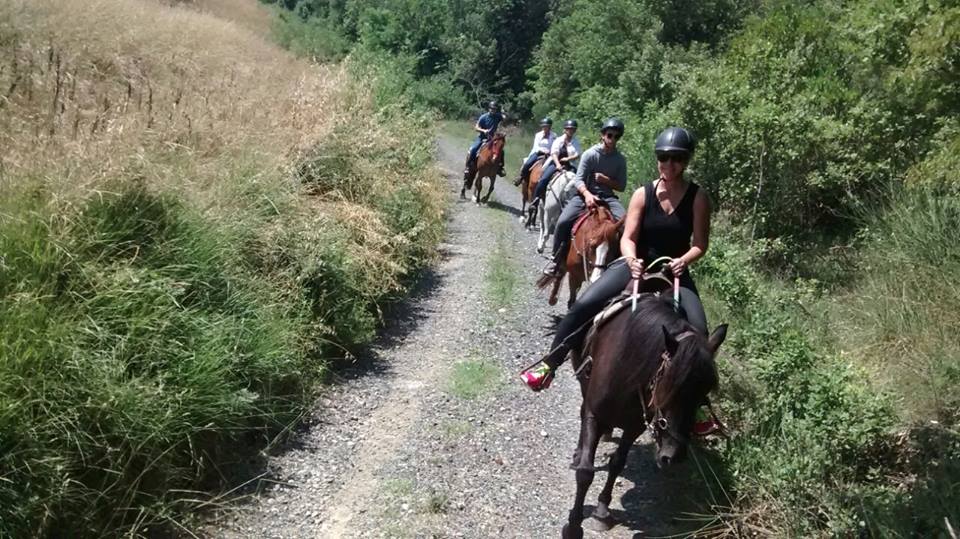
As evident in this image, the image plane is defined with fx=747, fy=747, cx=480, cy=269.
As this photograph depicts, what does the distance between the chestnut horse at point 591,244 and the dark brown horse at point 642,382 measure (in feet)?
8.02

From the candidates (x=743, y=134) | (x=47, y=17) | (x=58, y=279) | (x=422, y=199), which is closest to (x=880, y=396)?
(x=58, y=279)

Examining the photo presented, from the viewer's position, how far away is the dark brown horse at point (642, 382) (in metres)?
4.12

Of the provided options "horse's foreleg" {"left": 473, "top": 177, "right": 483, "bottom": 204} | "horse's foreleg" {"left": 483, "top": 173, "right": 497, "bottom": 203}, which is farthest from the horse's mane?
"horse's foreleg" {"left": 483, "top": 173, "right": 497, "bottom": 203}

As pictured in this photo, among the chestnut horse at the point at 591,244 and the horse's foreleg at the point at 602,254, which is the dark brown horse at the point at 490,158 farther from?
the horse's foreleg at the point at 602,254

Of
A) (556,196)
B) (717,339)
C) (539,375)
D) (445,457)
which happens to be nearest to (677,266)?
(717,339)

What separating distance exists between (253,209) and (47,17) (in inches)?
236

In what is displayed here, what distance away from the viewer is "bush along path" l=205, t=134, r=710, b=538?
5.13 metres

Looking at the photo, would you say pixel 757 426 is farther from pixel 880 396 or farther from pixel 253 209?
pixel 253 209

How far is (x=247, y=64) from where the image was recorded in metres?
14.0

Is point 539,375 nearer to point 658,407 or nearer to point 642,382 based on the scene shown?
point 642,382

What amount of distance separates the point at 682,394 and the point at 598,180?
17.3 feet

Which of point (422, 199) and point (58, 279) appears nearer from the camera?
point (58, 279)

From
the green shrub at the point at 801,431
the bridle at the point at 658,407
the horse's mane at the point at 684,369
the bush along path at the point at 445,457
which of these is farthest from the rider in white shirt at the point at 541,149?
the bridle at the point at 658,407

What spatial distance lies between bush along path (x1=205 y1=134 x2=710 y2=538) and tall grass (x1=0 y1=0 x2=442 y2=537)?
40cm
